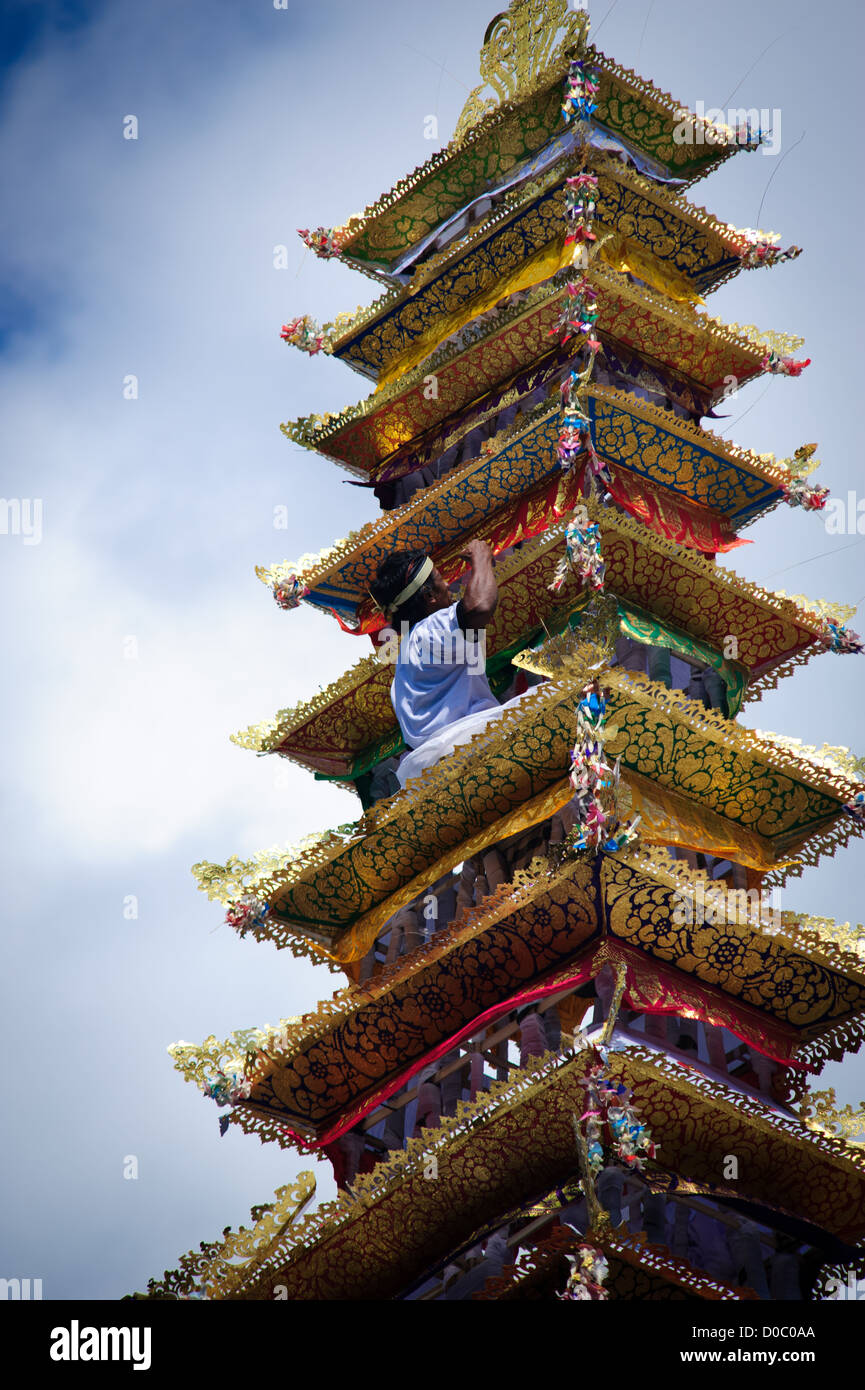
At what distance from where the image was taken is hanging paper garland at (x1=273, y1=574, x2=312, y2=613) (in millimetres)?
15820

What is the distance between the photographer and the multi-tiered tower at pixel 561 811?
1092 cm

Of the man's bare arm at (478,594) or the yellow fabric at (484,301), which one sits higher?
the yellow fabric at (484,301)

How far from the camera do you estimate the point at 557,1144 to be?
10.8 metres

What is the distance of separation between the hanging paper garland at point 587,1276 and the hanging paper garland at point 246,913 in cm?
466

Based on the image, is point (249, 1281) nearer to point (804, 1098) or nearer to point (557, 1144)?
point (557, 1144)

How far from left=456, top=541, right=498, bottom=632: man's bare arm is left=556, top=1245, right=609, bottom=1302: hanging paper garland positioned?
5137mm

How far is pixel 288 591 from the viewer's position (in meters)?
15.8

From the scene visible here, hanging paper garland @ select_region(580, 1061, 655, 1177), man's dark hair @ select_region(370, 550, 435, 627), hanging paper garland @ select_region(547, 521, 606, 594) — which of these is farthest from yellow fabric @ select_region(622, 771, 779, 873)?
man's dark hair @ select_region(370, 550, 435, 627)

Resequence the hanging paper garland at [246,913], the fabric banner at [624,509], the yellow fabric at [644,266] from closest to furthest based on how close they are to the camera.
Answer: the hanging paper garland at [246,913], the fabric banner at [624,509], the yellow fabric at [644,266]

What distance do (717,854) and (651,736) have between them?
100 centimetres

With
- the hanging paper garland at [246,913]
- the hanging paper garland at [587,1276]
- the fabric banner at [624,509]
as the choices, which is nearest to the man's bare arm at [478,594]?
the fabric banner at [624,509]

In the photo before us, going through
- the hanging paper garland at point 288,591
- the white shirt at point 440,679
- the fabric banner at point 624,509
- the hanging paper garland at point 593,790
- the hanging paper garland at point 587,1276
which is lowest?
the hanging paper garland at point 587,1276

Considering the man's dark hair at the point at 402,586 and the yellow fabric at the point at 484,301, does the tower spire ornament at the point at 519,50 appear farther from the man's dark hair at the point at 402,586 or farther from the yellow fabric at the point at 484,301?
the man's dark hair at the point at 402,586
